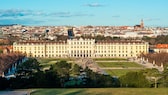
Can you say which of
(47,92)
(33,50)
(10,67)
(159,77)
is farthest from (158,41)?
(47,92)

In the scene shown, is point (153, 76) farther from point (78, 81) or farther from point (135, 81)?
point (78, 81)

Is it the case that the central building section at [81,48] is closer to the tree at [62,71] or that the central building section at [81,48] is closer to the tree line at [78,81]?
the tree at [62,71]

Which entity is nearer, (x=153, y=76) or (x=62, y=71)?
(x=153, y=76)

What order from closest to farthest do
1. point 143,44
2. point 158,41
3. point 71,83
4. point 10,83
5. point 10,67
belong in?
point 10,83 < point 71,83 < point 10,67 < point 143,44 < point 158,41

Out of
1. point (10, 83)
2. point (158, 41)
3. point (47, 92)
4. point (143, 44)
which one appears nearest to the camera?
point (47, 92)

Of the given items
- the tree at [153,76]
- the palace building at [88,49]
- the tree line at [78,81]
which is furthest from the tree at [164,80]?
the palace building at [88,49]

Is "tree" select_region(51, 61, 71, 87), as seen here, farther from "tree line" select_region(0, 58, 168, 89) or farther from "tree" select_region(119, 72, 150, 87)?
"tree" select_region(119, 72, 150, 87)

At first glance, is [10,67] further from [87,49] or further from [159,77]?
[87,49]

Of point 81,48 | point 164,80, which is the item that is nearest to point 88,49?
point 81,48
